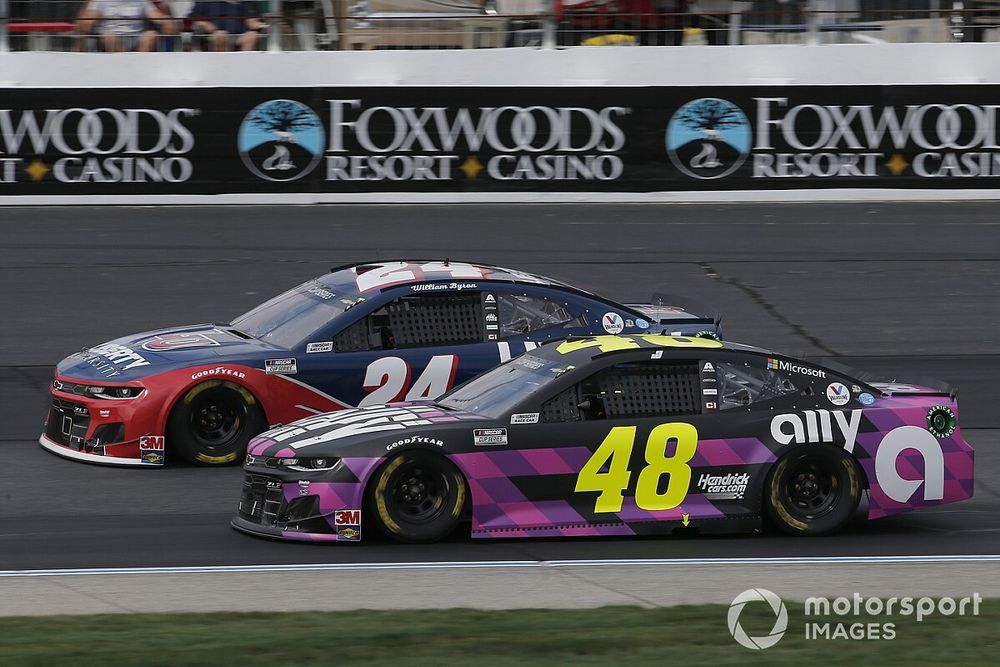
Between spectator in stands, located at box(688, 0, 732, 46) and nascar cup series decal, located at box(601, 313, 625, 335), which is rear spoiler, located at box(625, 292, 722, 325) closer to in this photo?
nascar cup series decal, located at box(601, 313, 625, 335)

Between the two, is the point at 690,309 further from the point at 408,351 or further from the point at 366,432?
the point at 366,432

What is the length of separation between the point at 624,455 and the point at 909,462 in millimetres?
1685

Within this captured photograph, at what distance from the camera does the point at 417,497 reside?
8.60 m

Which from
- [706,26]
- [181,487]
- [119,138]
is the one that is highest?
[706,26]

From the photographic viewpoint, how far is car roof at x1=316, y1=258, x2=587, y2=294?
11.2 meters

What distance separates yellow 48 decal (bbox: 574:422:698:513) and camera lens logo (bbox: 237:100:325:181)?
47.0 feet

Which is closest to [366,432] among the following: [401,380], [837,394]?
[401,380]

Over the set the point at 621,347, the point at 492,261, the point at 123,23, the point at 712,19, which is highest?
the point at 712,19

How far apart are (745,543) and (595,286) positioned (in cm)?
848

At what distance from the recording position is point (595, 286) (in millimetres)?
17109

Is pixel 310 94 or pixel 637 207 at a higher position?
pixel 310 94

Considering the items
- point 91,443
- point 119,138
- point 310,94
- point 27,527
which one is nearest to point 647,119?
point 310,94

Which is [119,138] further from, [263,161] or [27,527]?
[27,527]

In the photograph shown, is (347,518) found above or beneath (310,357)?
beneath
